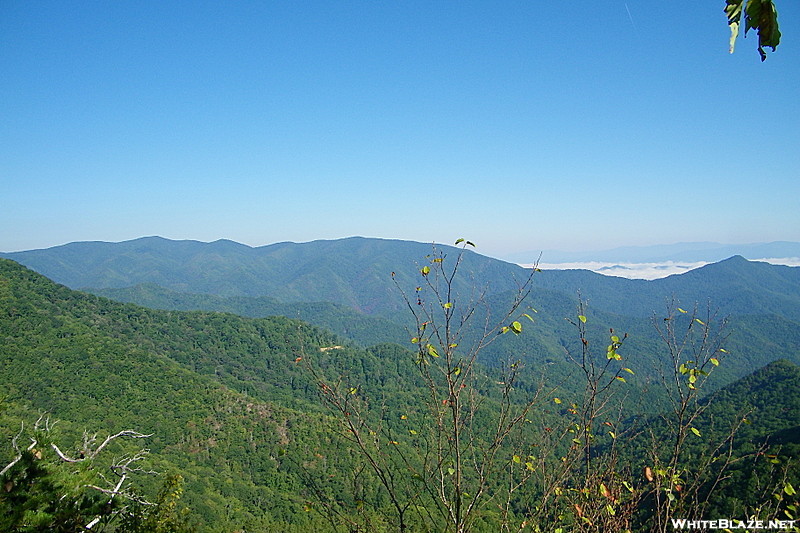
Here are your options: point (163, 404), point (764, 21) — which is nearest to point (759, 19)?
point (764, 21)

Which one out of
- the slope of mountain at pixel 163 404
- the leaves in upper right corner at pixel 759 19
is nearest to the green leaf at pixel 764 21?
the leaves in upper right corner at pixel 759 19

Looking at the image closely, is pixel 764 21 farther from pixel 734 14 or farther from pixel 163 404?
pixel 163 404

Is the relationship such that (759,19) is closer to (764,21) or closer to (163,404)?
(764,21)

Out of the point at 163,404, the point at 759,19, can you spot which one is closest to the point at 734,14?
the point at 759,19

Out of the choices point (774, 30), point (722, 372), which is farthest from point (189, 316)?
point (722, 372)

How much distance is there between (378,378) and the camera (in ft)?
311

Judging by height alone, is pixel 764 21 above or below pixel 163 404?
above

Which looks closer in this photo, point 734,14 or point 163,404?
point 734,14

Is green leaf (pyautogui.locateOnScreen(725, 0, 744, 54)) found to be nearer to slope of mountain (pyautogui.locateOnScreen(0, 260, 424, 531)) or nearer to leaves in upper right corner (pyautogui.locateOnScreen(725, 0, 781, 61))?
leaves in upper right corner (pyautogui.locateOnScreen(725, 0, 781, 61))

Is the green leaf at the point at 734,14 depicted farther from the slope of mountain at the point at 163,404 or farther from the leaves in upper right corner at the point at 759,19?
the slope of mountain at the point at 163,404

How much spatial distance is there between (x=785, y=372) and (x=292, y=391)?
85036mm

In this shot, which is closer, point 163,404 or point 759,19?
point 759,19

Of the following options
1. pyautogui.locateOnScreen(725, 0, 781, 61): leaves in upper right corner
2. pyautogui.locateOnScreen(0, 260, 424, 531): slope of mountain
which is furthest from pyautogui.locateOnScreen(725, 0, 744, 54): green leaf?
pyautogui.locateOnScreen(0, 260, 424, 531): slope of mountain

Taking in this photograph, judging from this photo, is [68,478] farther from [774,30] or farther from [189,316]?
[189,316]
